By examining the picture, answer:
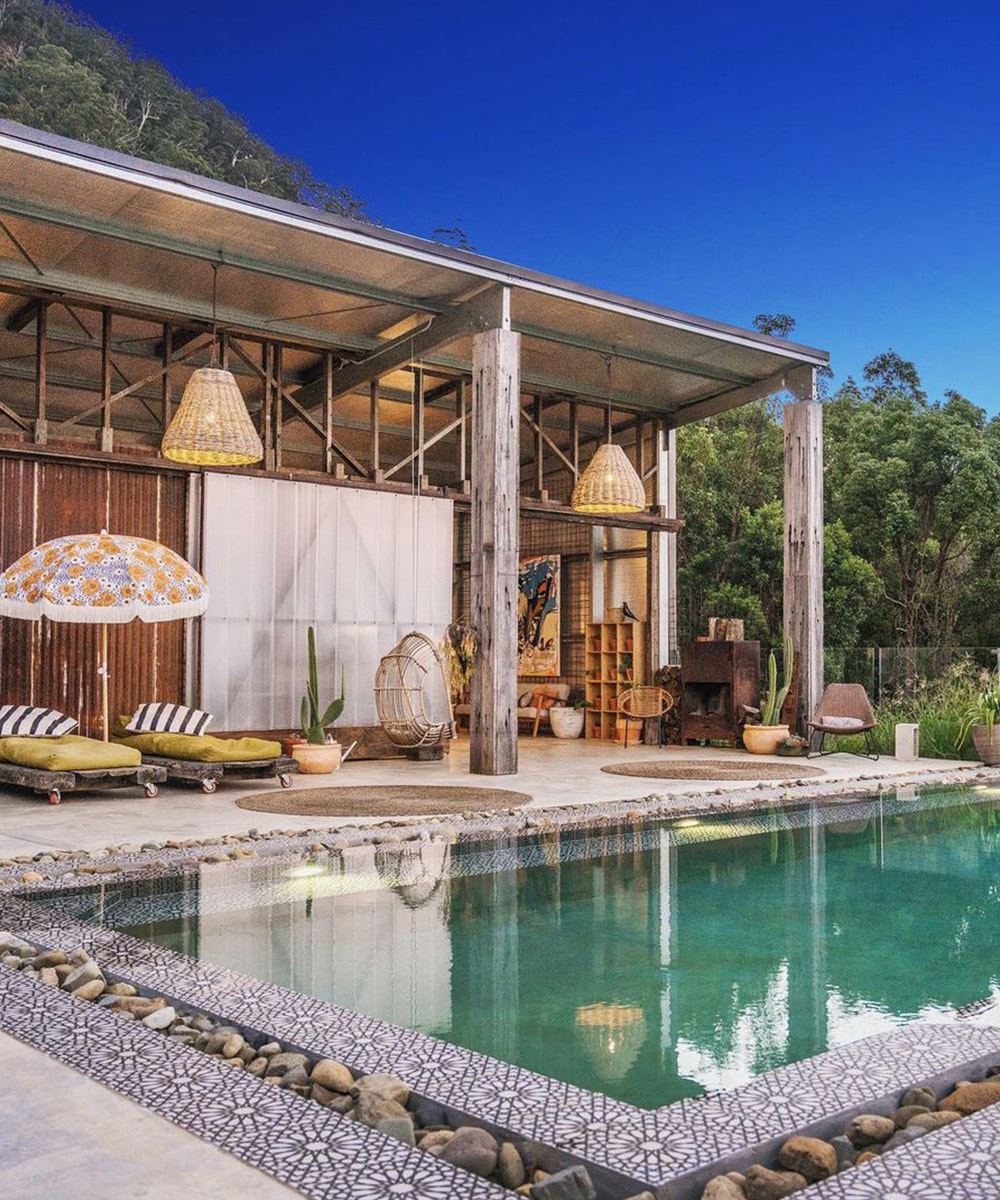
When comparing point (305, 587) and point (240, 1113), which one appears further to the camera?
point (305, 587)

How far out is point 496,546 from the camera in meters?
11.0

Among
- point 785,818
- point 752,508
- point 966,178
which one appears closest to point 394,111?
point 966,178

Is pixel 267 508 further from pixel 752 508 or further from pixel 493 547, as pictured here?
pixel 752 508

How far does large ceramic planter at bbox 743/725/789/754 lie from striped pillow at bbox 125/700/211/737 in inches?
242

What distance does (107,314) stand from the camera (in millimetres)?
11758

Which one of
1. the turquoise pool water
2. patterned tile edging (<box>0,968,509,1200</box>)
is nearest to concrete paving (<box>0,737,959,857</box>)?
the turquoise pool water

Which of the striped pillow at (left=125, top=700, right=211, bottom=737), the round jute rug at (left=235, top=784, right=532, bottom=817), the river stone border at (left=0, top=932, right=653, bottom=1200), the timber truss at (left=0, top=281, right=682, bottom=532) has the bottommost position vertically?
the round jute rug at (left=235, top=784, right=532, bottom=817)

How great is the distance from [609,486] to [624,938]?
8704 millimetres

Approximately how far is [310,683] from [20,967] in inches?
289

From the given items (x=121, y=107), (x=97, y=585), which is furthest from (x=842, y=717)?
(x=121, y=107)

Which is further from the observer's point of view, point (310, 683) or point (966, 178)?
point (966, 178)

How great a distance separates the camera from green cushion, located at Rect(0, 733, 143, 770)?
28.7 feet

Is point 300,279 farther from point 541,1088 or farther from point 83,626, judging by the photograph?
point 541,1088

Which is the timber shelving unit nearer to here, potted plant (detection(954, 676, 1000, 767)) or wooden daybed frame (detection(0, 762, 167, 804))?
potted plant (detection(954, 676, 1000, 767))
